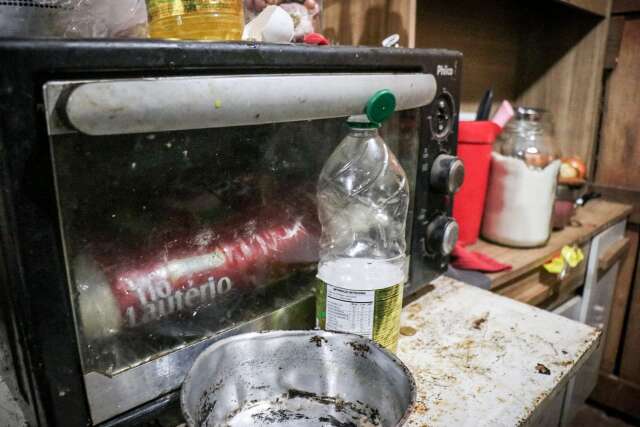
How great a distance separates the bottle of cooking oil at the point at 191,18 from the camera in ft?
1.51

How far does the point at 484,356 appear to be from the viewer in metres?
0.57

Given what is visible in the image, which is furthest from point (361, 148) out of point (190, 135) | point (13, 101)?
point (13, 101)

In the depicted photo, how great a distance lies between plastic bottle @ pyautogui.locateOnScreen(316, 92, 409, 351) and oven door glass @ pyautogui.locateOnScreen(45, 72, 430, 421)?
5 centimetres

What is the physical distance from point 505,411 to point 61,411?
1.33ft

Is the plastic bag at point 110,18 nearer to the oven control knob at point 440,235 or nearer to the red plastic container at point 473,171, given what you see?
the oven control knob at point 440,235

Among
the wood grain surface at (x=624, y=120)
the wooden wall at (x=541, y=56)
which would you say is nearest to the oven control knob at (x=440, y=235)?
the wooden wall at (x=541, y=56)

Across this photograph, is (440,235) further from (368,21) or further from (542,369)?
(368,21)

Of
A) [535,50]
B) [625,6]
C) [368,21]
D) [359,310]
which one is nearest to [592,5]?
[625,6]

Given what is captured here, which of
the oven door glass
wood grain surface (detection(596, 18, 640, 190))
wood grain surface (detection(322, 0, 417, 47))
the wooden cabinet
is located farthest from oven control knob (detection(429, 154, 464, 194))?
wood grain surface (detection(596, 18, 640, 190))

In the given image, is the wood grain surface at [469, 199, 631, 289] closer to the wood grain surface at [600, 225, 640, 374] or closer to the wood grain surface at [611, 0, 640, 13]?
the wood grain surface at [600, 225, 640, 374]

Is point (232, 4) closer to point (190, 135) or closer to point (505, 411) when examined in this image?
point (190, 135)

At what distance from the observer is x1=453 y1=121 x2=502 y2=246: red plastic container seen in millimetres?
987

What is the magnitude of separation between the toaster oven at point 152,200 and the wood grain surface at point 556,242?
1.72 ft

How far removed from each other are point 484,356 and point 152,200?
424 millimetres
